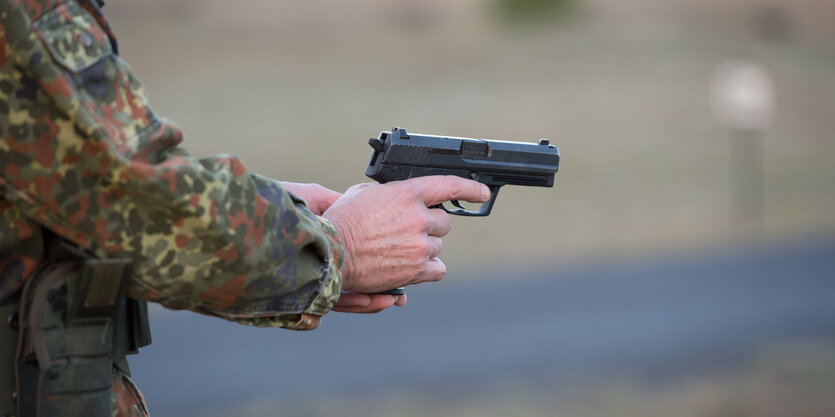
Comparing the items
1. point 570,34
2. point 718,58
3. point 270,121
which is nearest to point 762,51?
point 718,58

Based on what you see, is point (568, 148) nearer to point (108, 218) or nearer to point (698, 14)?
point (698, 14)

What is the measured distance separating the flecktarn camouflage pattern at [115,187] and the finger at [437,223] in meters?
0.59

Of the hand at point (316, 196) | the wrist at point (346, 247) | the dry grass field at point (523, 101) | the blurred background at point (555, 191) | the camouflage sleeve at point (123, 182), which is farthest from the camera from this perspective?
the dry grass field at point (523, 101)

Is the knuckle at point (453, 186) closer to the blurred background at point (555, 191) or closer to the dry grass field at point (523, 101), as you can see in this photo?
the blurred background at point (555, 191)

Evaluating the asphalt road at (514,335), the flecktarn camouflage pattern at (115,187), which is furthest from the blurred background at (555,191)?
the flecktarn camouflage pattern at (115,187)

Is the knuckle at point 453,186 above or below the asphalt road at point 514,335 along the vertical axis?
above

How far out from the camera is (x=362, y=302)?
8.46 ft

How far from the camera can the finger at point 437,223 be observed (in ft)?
8.30

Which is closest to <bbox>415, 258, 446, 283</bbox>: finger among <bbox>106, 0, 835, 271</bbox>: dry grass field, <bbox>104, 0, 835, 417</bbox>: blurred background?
<bbox>104, 0, 835, 417</bbox>: blurred background

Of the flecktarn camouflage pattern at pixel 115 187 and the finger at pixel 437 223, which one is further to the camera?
the finger at pixel 437 223

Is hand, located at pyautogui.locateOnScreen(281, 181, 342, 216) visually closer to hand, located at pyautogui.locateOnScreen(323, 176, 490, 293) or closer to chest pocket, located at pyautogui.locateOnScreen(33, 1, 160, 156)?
hand, located at pyautogui.locateOnScreen(323, 176, 490, 293)

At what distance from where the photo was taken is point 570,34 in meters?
18.4

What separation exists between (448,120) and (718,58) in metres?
6.34

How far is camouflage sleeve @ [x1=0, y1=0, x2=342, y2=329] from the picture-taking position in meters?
1.69
